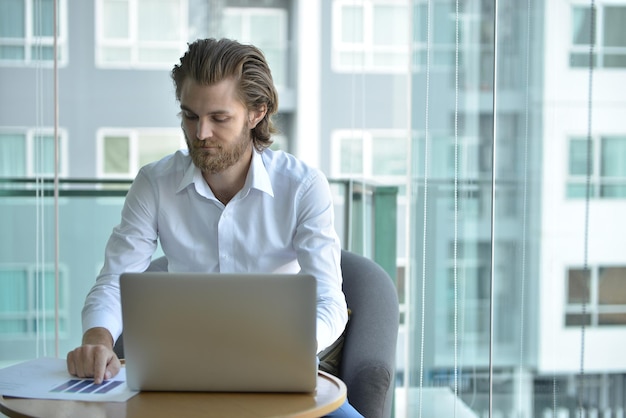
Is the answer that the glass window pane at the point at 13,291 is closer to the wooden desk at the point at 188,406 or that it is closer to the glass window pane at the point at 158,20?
the glass window pane at the point at 158,20

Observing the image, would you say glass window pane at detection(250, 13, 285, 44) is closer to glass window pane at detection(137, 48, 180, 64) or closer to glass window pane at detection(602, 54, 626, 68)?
glass window pane at detection(137, 48, 180, 64)

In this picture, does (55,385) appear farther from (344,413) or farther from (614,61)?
(614,61)

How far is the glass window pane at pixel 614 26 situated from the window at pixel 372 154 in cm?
143

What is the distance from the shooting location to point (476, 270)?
2.14m

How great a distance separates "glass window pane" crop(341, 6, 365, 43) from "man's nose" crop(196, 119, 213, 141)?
175 cm

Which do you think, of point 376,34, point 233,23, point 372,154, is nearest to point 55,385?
point 372,154

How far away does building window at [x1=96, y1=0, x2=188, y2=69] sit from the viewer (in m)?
3.97

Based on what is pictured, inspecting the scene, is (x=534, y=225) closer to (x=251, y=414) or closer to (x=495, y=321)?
(x=495, y=321)

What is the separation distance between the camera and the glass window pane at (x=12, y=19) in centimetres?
358

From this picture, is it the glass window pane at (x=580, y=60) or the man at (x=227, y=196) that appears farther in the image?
the man at (x=227, y=196)

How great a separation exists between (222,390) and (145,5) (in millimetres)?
3001

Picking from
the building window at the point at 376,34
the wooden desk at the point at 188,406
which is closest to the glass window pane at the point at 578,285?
the wooden desk at the point at 188,406

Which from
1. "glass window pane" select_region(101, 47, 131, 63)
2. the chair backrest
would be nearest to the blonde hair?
the chair backrest

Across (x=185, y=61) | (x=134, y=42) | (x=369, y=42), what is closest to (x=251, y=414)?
(x=185, y=61)
